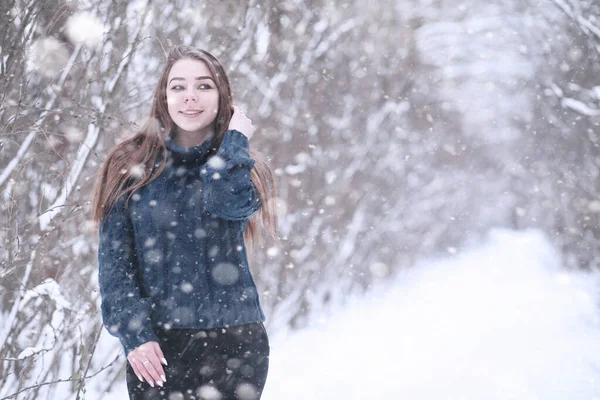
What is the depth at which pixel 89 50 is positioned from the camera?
362 cm

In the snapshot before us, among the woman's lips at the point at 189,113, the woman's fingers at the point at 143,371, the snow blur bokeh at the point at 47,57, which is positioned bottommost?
the woman's fingers at the point at 143,371

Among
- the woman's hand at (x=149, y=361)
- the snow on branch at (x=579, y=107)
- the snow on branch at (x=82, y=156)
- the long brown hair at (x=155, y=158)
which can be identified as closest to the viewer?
the woman's hand at (x=149, y=361)

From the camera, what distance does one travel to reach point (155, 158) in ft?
6.89

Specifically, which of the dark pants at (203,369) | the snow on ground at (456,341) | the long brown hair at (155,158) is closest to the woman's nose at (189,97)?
the long brown hair at (155,158)

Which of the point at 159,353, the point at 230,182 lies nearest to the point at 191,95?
the point at 230,182

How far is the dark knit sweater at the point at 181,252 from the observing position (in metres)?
1.94

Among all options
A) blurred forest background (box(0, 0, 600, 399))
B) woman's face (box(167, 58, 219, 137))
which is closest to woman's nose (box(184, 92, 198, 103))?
woman's face (box(167, 58, 219, 137))

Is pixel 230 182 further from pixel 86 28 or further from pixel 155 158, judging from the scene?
pixel 86 28

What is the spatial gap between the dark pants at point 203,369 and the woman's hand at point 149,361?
51 mm

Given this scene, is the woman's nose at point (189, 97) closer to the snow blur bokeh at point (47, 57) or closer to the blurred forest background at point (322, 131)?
the blurred forest background at point (322, 131)

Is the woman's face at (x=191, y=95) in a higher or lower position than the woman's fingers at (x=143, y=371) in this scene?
higher

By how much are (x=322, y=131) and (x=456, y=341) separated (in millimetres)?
2706

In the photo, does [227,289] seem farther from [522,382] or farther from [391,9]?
[391,9]

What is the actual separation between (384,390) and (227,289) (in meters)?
3.55
